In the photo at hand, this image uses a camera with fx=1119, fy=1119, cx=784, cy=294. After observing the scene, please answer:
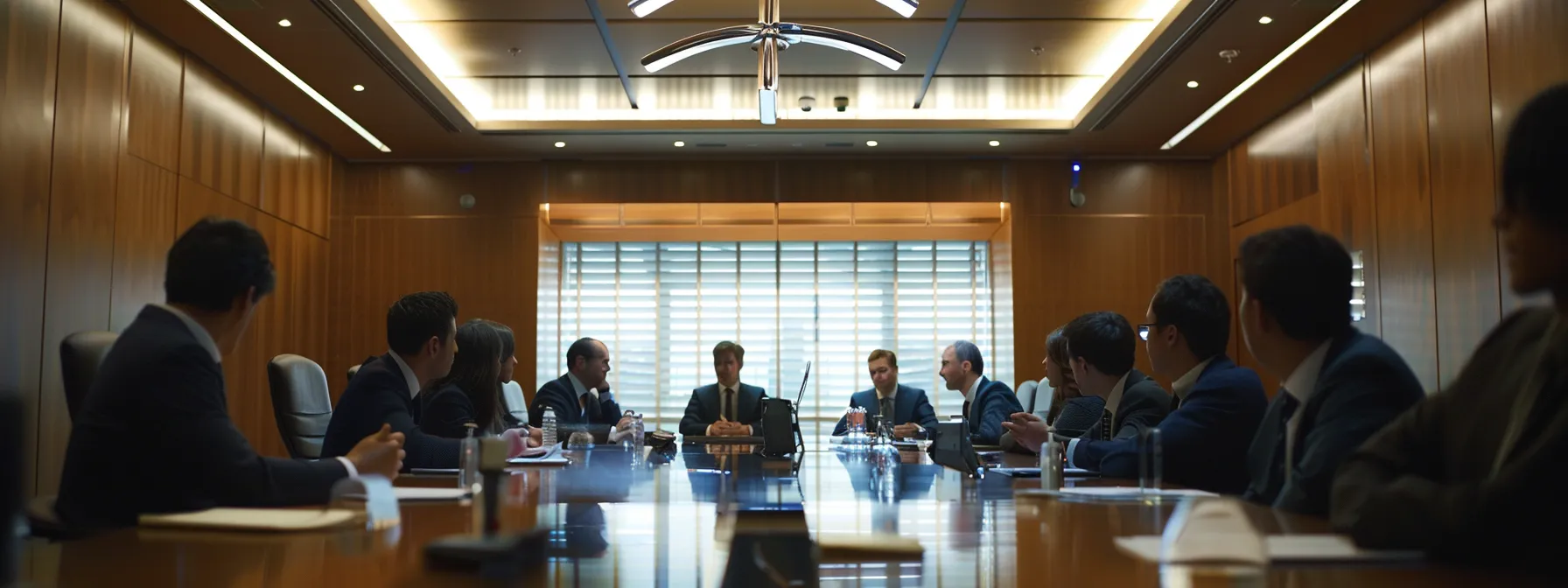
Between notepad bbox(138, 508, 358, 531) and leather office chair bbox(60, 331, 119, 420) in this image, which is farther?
leather office chair bbox(60, 331, 119, 420)

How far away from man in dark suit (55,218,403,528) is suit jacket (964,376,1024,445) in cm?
A: 396

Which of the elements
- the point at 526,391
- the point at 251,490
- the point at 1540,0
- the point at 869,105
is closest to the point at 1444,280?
the point at 1540,0

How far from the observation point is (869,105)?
818cm

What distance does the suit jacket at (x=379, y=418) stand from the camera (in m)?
3.13

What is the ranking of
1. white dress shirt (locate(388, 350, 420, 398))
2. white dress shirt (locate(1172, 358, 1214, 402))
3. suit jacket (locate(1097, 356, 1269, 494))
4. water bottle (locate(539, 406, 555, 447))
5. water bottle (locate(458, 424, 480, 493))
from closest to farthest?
water bottle (locate(458, 424, 480, 493))
suit jacket (locate(1097, 356, 1269, 494))
white dress shirt (locate(1172, 358, 1214, 402))
white dress shirt (locate(388, 350, 420, 398))
water bottle (locate(539, 406, 555, 447))

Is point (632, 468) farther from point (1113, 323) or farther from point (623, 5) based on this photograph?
point (623, 5)

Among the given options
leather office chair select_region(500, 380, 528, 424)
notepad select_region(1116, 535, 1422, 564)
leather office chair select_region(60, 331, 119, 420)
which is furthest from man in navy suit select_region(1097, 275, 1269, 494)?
leather office chair select_region(500, 380, 528, 424)

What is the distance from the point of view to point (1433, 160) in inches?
227

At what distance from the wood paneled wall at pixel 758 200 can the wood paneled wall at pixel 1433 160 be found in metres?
1.78

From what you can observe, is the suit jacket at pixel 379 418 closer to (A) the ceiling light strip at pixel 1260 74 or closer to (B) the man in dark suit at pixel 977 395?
(B) the man in dark suit at pixel 977 395

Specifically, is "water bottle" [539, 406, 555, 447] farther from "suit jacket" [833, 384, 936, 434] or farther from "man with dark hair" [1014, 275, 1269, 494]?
"suit jacket" [833, 384, 936, 434]

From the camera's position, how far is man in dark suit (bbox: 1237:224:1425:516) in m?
2.01

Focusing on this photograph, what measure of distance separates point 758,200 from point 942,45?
2.70 m

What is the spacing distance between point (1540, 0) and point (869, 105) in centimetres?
427
